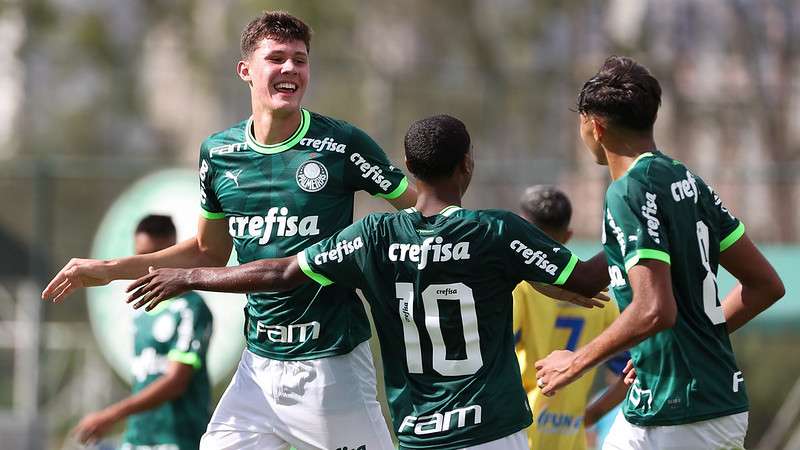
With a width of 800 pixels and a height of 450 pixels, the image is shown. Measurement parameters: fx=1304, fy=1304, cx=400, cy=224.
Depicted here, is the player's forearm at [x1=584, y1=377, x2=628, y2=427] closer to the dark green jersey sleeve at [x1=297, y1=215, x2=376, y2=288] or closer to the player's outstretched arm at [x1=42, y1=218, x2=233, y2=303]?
the dark green jersey sleeve at [x1=297, y1=215, x2=376, y2=288]

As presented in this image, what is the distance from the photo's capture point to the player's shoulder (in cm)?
616

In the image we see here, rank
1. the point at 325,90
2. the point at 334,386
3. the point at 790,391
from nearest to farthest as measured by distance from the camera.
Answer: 1. the point at 334,386
2. the point at 790,391
3. the point at 325,90

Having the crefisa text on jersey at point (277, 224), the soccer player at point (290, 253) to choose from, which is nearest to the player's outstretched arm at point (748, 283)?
the soccer player at point (290, 253)

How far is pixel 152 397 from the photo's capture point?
7.68m

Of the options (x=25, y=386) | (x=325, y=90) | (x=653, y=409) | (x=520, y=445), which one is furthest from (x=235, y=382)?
(x=325, y=90)

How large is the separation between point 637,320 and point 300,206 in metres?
1.95

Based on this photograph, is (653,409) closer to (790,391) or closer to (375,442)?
(375,442)

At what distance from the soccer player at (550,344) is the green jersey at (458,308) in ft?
5.16

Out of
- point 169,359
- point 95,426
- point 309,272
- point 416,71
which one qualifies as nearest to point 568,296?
point 309,272

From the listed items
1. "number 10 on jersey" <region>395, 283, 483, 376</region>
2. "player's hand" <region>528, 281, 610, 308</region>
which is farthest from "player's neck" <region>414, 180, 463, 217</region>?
"player's hand" <region>528, 281, 610, 308</region>

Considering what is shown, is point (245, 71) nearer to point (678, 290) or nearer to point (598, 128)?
point (598, 128)

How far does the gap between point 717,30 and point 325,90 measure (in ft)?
28.4

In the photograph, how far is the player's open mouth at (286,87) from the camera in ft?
20.0

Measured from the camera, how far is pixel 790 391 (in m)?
12.6
